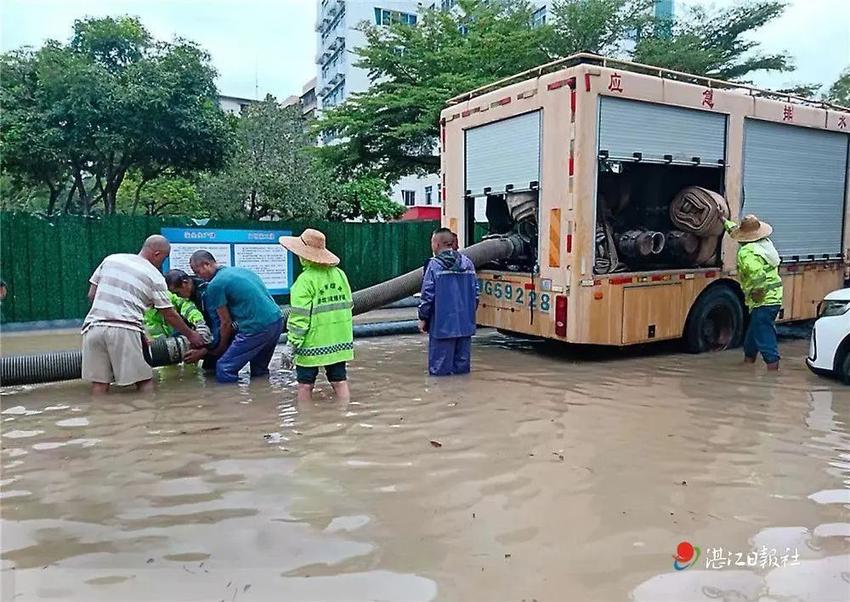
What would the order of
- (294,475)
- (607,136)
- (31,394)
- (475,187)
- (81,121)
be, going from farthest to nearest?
1. (81,121)
2. (475,187)
3. (607,136)
4. (31,394)
5. (294,475)

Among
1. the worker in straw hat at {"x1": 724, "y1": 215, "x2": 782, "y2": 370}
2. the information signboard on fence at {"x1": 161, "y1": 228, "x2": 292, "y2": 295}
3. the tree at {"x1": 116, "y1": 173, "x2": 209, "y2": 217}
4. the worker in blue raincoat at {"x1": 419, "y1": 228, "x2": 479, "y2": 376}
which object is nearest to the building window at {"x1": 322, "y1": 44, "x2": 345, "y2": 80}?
the tree at {"x1": 116, "y1": 173, "x2": 209, "y2": 217}

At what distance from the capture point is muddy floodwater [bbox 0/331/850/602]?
289cm

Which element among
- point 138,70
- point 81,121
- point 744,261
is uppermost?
point 138,70

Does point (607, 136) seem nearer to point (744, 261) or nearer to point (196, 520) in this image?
point (744, 261)

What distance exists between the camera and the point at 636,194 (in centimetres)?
911

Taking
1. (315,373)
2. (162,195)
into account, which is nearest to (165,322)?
(315,373)

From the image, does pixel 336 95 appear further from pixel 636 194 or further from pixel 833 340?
pixel 833 340

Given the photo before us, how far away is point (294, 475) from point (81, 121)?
55.6 ft

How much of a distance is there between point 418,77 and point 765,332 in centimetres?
1413

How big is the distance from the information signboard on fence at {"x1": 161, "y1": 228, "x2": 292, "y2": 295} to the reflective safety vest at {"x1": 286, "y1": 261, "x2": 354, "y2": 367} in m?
5.97

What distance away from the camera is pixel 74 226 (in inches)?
440

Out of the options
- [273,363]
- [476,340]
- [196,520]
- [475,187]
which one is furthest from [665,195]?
[196,520]

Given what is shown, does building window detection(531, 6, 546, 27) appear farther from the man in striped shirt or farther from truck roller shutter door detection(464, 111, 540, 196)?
the man in striped shirt
